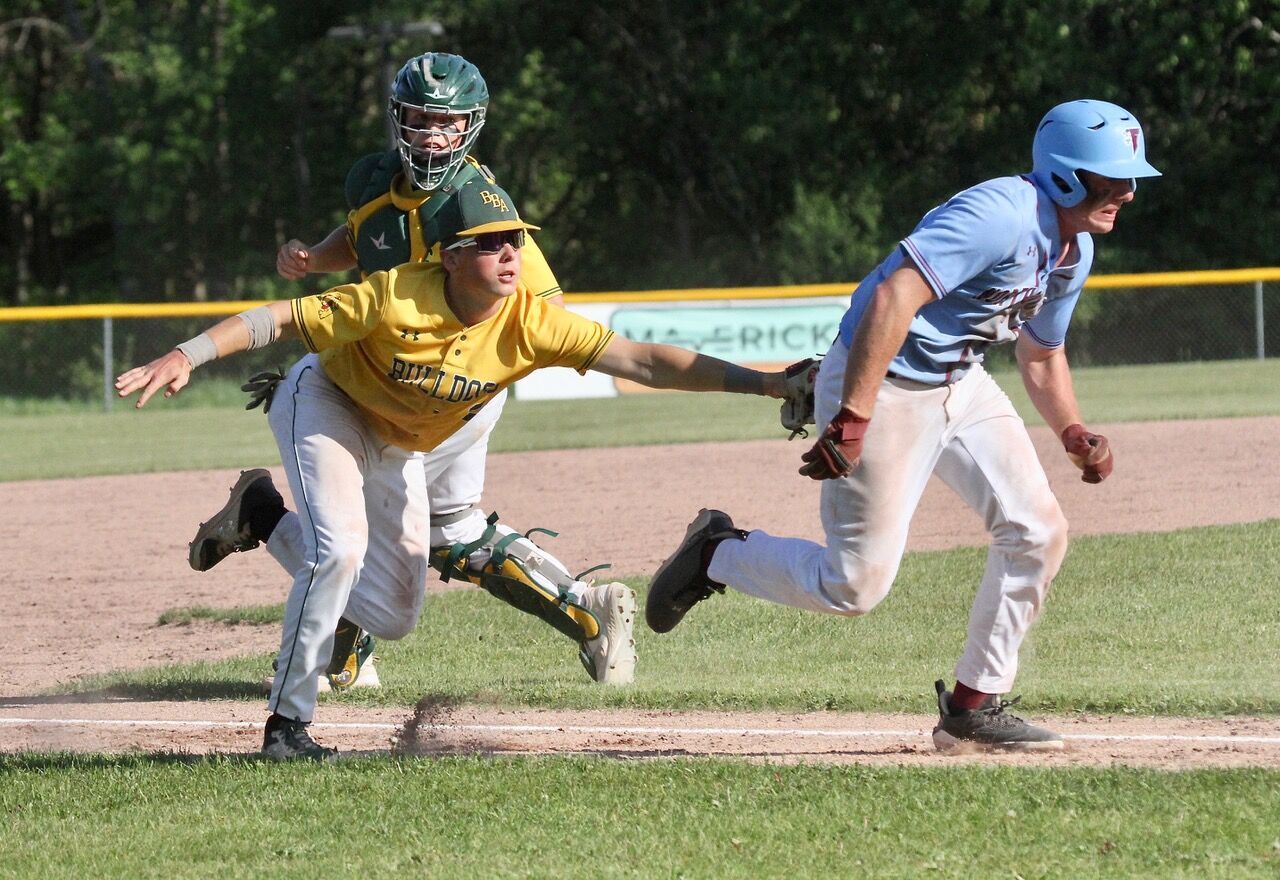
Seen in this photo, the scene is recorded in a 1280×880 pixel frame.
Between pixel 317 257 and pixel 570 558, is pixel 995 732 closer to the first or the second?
pixel 317 257

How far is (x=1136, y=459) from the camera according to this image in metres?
12.5

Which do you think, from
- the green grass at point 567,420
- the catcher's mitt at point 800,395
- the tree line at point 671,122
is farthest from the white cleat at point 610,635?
the tree line at point 671,122

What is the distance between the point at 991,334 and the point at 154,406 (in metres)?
18.8

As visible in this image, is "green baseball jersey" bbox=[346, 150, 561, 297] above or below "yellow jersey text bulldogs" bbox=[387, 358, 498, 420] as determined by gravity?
above

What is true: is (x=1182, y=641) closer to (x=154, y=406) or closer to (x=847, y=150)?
(x=154, y=406)

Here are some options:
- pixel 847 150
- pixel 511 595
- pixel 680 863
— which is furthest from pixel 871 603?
pixel 847 150

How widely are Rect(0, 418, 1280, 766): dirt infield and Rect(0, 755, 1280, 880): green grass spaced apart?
1.47ft

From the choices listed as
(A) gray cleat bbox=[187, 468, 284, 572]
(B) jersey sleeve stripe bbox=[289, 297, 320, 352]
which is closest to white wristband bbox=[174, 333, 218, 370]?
(B) jersey sleeve stripe bbox=[289, 297, 320, 352]

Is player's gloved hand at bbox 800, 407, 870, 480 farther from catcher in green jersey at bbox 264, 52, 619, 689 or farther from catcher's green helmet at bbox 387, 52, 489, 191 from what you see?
catcher's green helmet at bbox 387, 52, 489, 191

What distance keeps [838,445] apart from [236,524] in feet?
8.00

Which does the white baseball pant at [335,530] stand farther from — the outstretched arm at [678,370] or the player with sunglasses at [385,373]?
the outstretched arm at [678,370]

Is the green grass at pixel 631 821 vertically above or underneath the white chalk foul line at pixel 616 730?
above

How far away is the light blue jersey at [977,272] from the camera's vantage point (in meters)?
4.62

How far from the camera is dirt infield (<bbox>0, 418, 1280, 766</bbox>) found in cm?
547
